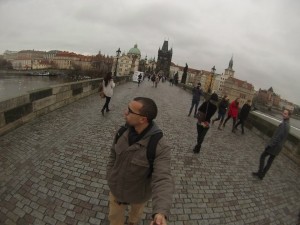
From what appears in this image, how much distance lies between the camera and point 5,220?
3193 mm

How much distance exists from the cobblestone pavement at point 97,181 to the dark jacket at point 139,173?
127 cm

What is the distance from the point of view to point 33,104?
7.14 metres

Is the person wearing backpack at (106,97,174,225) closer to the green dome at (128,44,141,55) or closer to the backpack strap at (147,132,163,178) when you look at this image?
the backpack strap at (147,132,163,178)

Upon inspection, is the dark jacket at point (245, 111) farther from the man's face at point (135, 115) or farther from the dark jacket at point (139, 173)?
the man's face at point (135, 115)

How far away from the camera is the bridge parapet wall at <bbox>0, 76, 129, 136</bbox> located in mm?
5770

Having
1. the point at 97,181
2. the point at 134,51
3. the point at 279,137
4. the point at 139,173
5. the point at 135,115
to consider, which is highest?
the point at 134,51

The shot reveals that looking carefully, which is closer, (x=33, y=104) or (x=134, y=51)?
(x=33, y=104)

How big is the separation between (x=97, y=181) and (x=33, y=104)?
154 inches

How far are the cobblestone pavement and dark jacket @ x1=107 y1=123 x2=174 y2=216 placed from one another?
50.0 inches

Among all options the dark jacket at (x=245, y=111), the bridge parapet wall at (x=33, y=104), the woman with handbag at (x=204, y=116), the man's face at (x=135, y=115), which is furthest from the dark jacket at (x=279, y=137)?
the bridge parapet wall at (x=33, y=104)

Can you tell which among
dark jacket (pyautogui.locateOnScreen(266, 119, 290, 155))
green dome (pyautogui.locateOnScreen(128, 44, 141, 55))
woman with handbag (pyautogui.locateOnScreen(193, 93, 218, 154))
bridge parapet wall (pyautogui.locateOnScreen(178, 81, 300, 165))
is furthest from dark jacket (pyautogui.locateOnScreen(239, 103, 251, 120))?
green dome (pyautogui.locateOnScreen(128, 44, 141, 55))

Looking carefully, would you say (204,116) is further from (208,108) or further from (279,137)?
(279,137)

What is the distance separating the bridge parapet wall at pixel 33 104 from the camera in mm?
5770

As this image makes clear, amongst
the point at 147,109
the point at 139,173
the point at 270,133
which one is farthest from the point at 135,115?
the point at 270,133
